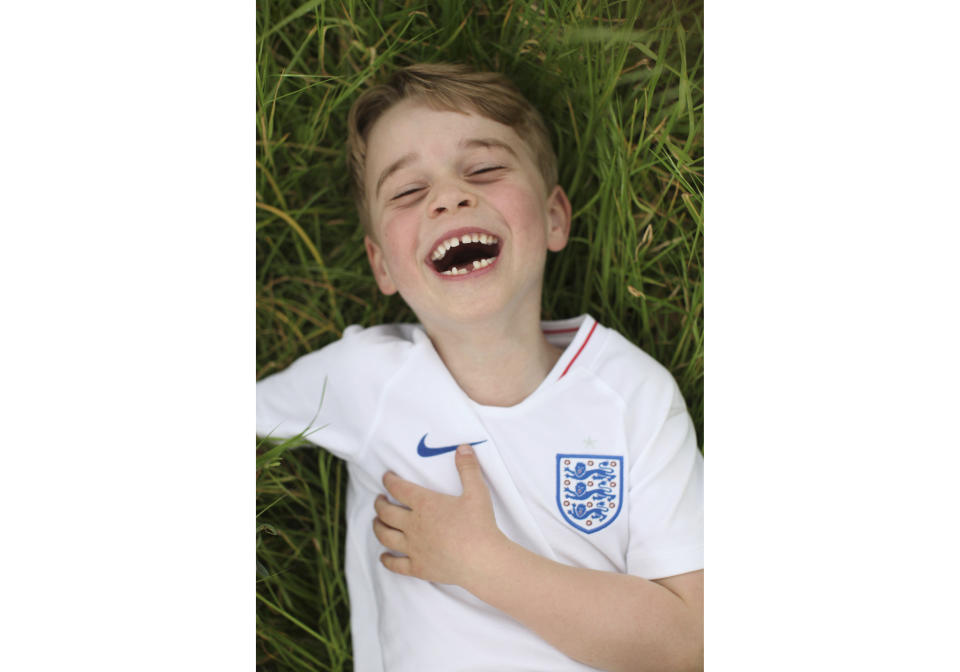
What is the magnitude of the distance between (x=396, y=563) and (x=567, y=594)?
0.78 feet

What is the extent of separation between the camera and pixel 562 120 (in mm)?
1088

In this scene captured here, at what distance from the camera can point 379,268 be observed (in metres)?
1.06

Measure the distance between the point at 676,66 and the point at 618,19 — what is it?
103 mm

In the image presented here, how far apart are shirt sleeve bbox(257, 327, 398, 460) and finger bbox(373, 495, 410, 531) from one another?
8 cm

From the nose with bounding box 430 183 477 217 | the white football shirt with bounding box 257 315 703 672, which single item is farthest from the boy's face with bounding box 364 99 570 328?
the white football shirt with bounding box 257 315 703 672

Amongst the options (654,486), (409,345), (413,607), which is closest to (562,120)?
(409,345)

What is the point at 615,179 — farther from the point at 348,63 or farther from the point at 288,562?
the point at 288,562

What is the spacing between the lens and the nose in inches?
37.4

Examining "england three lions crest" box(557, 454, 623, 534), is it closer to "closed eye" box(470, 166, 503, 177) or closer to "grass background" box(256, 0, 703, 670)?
"grass background" box(256, 0, 703, 670)

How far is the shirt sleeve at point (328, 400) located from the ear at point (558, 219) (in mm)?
302

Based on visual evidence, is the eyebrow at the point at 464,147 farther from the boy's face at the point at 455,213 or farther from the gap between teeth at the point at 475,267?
the gap between teeth at the point at 475,267

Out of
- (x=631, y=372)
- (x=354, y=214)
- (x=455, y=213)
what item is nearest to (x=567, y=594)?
(x=631, y=372)

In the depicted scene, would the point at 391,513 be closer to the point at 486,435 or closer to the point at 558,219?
the point at 486,435

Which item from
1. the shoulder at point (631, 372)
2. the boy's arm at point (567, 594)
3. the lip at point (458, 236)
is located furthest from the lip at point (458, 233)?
the boy's arm at point (567, 594)
